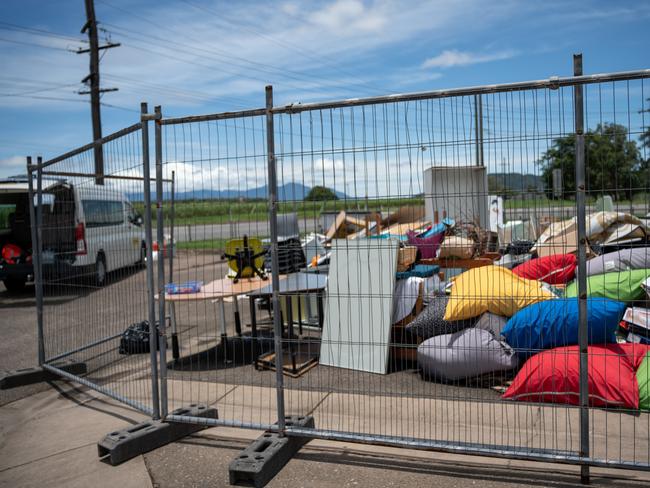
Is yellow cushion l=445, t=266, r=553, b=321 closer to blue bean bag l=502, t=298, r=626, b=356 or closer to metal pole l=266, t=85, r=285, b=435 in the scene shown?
blue bean bag l=502, t=298, r=626, b=356

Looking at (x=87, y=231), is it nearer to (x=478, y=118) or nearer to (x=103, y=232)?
(x=103, y=232)

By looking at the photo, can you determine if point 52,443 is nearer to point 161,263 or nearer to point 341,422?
point 161,263

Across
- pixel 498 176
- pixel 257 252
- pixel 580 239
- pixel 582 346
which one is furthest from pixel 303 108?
pixel 257 252

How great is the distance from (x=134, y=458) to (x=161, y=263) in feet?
4.52

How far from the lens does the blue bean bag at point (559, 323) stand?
181 inches

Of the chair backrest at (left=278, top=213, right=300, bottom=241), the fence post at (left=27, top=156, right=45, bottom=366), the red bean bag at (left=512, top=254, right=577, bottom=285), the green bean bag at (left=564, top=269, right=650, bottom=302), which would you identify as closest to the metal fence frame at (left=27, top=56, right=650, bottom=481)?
the chair backrest at (left=278, top=213, right=300, bottom=241)

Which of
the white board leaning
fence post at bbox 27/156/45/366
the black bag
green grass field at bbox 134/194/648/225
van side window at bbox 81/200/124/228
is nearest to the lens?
green grass field at bbox 134/194/648/225

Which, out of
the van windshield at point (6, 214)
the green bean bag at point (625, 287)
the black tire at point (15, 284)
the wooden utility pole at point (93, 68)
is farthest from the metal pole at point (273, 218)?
the wooden utility pole at point (93, 68)

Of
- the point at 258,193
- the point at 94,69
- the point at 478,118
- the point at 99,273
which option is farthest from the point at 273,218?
the point at 94,69

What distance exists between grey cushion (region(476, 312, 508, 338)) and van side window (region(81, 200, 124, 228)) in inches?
148

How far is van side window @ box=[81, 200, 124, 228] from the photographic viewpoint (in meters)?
6.26

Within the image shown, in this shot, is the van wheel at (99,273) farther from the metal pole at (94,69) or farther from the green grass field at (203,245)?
the metal pole at (94,69)

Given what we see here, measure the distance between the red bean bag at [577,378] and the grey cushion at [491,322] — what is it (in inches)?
27.2

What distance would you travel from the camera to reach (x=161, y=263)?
4.25 m
